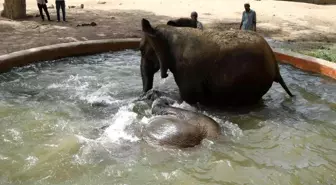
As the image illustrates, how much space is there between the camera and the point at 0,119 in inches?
222

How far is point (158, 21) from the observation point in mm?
13531

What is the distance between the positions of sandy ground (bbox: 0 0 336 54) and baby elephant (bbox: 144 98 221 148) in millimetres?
5038

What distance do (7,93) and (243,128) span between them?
377cm

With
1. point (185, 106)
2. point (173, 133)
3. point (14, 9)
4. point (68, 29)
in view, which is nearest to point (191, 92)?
point (185, 106)

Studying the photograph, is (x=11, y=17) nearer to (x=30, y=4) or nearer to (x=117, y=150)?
(x=30, y=4)

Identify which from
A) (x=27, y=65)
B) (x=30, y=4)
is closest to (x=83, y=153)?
(x=27, y=65)

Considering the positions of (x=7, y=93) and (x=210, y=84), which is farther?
(x=7, y=93)

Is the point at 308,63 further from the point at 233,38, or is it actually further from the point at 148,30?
the point at 148,30

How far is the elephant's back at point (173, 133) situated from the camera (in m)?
4.77

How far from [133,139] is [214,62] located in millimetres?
1673

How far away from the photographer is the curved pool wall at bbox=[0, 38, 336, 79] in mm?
7812

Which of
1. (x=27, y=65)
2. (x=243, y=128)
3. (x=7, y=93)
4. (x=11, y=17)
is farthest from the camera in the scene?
(x=11, y=17)

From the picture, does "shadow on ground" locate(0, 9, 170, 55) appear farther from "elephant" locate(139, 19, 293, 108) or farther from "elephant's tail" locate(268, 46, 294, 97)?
"elephant's tail" locate(268, 46, 294, 97)

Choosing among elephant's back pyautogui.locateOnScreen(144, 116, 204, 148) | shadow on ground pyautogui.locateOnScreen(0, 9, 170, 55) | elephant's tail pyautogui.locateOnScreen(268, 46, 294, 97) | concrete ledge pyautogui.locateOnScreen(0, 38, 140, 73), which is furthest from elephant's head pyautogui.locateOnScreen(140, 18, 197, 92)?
shadow on ground pyautogui.locateOnScreen(0, 9, 170, 55)
